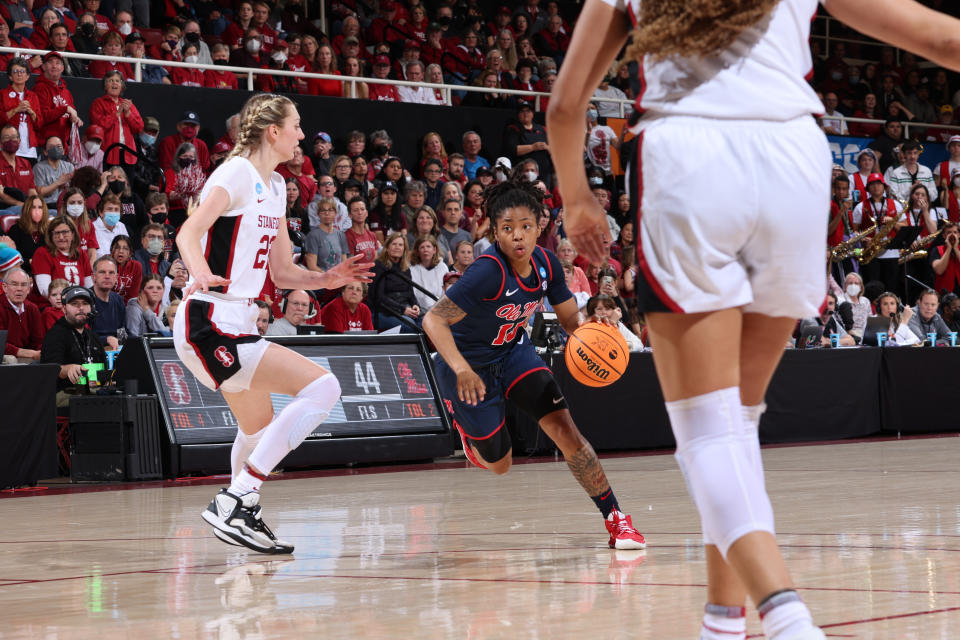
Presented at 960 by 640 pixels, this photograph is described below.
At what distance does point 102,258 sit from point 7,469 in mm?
2537

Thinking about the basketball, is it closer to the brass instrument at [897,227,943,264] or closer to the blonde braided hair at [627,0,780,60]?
the blonde braided hair at [627,0,780,60]

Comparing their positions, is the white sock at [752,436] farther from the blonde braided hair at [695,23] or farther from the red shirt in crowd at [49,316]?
the red shirt in crowd at [49,316]

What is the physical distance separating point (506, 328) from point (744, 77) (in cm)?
422

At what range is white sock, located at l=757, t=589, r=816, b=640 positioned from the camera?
253cm

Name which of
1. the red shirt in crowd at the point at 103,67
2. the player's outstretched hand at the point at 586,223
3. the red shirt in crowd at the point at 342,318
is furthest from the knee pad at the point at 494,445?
the red shirt in crowd at the point at 103,67

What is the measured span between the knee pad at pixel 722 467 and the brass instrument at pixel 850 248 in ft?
55.7

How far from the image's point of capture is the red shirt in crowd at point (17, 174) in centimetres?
1351

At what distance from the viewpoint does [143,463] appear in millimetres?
11078

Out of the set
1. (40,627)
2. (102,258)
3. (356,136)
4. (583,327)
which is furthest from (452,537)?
(356,136)

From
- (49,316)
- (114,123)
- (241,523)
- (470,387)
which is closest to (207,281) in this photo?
(241,523)

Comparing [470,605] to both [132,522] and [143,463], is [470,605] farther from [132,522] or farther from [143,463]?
[143,463]

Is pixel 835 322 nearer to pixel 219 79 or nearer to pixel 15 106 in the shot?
pixel 219 79

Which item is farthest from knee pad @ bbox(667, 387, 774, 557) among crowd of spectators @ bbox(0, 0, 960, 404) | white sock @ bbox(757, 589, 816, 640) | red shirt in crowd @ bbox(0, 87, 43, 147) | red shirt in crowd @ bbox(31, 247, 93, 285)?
red shirt in crowd @ bbox(0, 87, 43, 147)

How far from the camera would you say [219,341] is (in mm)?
6223
